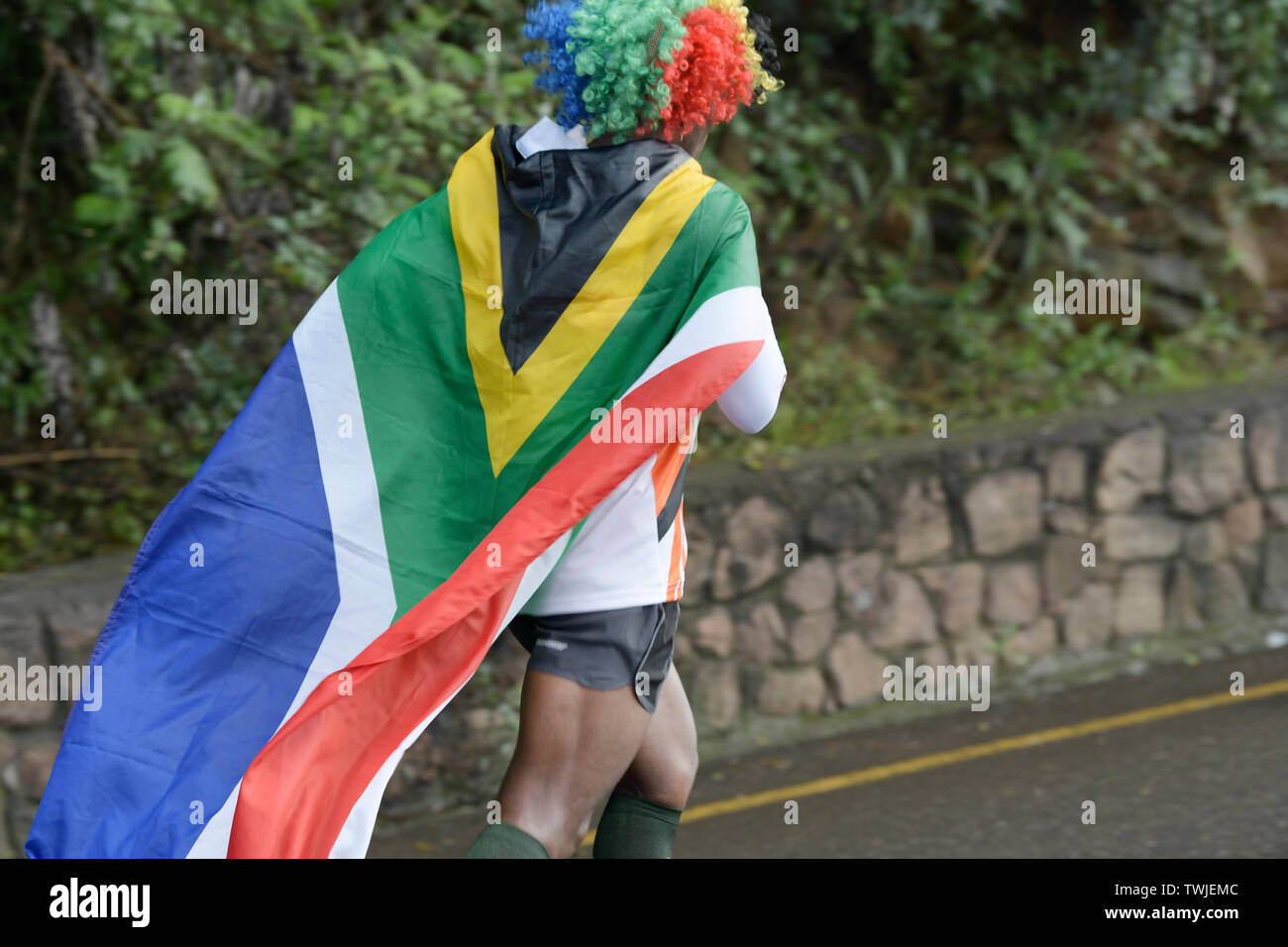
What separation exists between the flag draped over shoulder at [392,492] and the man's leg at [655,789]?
0.41 m

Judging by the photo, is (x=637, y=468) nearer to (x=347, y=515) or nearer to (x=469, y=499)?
(x=469, y=499)

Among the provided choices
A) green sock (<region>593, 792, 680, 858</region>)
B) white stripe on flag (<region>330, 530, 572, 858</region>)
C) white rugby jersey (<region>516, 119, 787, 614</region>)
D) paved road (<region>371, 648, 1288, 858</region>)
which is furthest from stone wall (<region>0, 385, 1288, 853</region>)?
white rugby jersey (<region>516, 119, 787, 614</region>)

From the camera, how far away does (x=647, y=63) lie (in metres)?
2.67

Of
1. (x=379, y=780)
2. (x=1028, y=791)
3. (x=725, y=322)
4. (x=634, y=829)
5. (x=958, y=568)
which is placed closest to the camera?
(x=725, y=322)

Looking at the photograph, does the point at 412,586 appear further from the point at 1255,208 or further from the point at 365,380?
the point at 1255,208

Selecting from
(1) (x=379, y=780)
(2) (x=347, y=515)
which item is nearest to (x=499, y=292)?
(2) (x=347, y=515)

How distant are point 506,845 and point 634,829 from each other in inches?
17.2

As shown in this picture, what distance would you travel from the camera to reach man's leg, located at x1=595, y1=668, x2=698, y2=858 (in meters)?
3.02

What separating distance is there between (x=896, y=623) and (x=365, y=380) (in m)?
3.36

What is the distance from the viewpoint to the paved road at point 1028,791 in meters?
4.46

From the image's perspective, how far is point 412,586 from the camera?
282 cm

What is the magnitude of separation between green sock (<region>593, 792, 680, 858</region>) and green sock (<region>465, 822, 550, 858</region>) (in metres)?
0.34

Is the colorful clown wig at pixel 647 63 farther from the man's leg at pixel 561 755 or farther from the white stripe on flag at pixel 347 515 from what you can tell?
the man's leg at pixel 561 755
